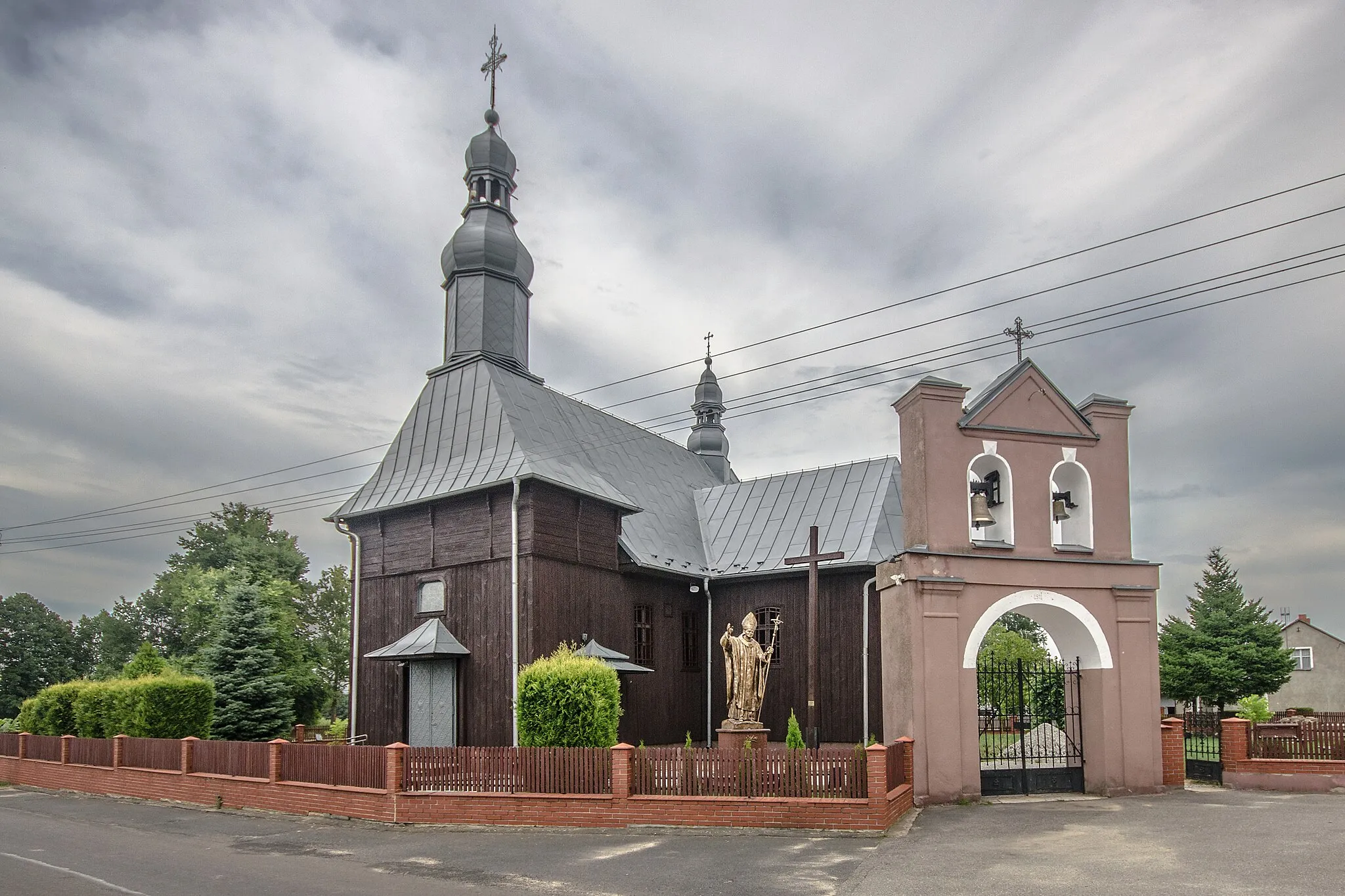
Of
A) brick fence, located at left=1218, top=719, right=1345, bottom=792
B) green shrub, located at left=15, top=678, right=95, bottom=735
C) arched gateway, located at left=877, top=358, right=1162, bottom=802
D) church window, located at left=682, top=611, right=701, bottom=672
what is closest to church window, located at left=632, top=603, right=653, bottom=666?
church window, located at left=682, top=611, right=701, bottom=672

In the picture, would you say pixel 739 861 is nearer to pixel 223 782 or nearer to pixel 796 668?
pixel 223 782

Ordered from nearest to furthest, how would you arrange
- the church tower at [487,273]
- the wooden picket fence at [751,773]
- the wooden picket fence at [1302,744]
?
the wooden picket fence at [751,773] < the wooden picket fence at [1302,744] < the church tower at [487,273]

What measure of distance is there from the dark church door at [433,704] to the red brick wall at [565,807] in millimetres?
4061

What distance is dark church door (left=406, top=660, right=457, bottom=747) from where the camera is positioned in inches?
774

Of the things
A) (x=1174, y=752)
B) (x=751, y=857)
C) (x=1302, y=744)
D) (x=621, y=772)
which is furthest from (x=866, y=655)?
(x=751, y=857)

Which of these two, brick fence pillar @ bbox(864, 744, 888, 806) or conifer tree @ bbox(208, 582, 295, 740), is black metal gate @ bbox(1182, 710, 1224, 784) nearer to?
brick fence pillar @ bbox(864, 744, 888, 806)

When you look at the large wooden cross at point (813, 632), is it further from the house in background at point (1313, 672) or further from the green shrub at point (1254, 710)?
the house in background at point (1313, 672)

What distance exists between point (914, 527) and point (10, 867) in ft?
40.2

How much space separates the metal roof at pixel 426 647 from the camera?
19.2 meters

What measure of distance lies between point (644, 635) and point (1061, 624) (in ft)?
30.7

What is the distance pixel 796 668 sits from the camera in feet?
73.0

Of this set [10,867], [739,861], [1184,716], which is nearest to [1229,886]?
[739,861]

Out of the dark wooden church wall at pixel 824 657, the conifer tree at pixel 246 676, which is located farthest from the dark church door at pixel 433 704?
the dark wooden church wall at pixel 824 657

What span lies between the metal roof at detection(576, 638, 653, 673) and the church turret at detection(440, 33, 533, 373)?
296 inches
